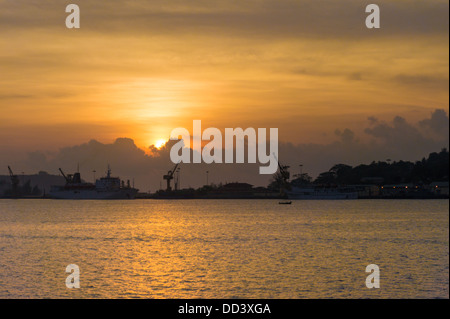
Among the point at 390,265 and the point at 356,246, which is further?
the point at 356,246

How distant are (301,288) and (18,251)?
36.0 metres

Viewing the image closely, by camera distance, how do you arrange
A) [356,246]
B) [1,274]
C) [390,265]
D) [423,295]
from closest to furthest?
[423,295]
[1,274]
[390,265]
[356,246]

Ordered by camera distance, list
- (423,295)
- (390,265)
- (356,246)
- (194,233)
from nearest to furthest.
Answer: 1. (423,295)
2. (390,265)
3. (356,246)
4. (194,233)

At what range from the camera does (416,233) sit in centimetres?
8469

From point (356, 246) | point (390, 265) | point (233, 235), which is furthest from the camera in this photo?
point (233, 235)

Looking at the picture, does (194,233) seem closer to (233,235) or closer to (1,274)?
(233,235)

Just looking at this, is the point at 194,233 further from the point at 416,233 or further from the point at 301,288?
the point at 301,288
